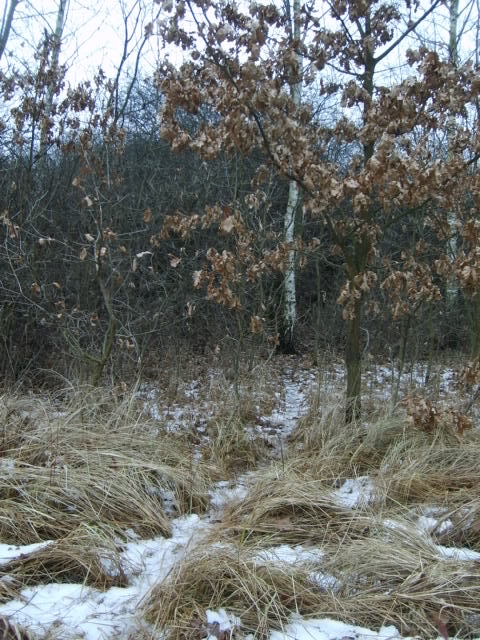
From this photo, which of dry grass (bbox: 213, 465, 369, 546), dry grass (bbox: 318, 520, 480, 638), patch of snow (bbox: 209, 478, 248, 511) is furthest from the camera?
patch of snow (bbox: 209, 478, 248, 511)

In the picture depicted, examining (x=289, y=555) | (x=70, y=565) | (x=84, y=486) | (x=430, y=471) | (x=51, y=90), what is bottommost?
(x=70, y=565)

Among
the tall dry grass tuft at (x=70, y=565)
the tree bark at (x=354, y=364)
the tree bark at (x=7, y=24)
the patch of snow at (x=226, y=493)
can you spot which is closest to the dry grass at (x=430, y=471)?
the tree bark at (x=354, y=364)

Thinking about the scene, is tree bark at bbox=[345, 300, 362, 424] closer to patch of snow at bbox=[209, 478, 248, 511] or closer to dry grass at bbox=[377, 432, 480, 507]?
dry grass at bbox=[377, 432, 480, 507]

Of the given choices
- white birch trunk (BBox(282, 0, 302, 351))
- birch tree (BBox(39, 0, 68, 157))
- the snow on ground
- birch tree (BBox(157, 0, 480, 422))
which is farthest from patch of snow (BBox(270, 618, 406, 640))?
white birch trunk (BBox(282, 0, 302, 351))

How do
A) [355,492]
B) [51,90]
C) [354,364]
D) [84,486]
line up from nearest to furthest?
[84,486], [355,492], [354,364], [51,90]

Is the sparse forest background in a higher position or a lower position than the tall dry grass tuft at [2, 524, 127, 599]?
higher

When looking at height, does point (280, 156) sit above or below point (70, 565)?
above

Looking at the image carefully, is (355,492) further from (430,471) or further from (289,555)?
(289,555)

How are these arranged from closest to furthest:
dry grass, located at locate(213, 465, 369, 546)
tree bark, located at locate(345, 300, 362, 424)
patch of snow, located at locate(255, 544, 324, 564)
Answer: patch of snow, located at locate(255, 544, 324, 564) < dry grass, located at locate(213, 465, 369, 546) < tree bark, located at locate(345, 300, 362, 424)

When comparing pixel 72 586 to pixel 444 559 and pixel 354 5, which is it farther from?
pixel 354 5

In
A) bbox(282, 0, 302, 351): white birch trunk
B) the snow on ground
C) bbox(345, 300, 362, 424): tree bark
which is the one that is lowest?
the snow on ground

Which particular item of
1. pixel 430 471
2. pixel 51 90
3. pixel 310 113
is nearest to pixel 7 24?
pixel 51 90

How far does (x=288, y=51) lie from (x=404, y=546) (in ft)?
11.0

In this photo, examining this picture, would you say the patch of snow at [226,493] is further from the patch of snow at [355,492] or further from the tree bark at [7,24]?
the tree bark at [7,24]
